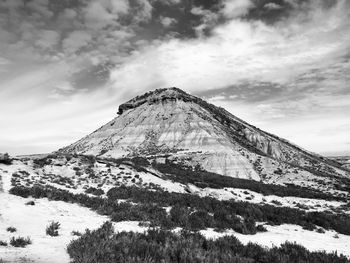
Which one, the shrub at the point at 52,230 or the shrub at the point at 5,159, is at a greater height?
the shrub at the point at 5,159

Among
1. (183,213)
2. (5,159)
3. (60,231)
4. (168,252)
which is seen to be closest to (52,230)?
(60,231)

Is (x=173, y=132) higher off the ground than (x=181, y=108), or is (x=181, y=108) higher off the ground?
(x=181, y=108)

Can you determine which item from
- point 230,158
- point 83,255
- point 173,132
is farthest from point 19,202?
point 173,132

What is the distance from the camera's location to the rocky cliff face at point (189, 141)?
56.7 m

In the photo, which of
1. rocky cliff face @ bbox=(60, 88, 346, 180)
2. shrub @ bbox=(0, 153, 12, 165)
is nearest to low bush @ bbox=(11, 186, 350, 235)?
shrub @ bbox=(0, 153, 12, 165)

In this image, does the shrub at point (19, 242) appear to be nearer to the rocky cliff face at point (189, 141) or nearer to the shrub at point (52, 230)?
the shrub at point (52, 230)

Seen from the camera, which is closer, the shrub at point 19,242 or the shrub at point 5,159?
the shrub at point 19,242

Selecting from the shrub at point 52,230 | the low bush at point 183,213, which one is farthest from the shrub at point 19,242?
the low bush at point 183,213

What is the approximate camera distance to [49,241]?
727cm

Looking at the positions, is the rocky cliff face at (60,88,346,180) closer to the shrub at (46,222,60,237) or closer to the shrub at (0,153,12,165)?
the shrub at (0,153,12,165)

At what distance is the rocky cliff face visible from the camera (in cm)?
5666

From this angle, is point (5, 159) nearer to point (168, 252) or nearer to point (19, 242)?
point (19, 242)

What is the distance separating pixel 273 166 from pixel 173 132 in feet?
89.3

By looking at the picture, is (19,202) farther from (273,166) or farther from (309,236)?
(273,166)
